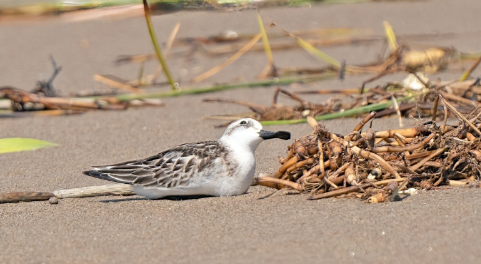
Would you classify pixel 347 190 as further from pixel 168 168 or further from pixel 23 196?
pixel 23 196

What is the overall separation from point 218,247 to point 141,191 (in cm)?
123

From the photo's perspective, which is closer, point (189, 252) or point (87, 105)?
point (189, 252)

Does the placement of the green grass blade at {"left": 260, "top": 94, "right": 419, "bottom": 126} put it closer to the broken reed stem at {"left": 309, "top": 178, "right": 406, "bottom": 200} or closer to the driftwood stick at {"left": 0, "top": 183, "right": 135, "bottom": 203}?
the driftwood stick at {"left": 0, "top": 183, "right": 135, "bottom": 203}

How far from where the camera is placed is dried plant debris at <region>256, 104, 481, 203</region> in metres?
4.46

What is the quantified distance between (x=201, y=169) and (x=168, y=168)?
0.23m

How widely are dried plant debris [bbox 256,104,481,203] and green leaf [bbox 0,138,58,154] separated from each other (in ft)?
7.50

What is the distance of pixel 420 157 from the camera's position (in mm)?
4625

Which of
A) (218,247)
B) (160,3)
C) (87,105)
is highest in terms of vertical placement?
(160,3)

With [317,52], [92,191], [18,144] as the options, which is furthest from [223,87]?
[92,191]

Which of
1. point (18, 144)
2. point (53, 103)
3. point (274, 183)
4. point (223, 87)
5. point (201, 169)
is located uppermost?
point (201, 169)

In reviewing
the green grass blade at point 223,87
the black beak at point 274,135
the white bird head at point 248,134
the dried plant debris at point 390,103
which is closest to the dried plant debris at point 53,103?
the green grass blade at point 223,87

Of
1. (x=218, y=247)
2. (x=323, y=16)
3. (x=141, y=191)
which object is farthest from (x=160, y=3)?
(x=323, y=16)

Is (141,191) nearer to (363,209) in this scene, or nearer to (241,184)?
(241,184)

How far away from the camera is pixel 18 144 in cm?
624
